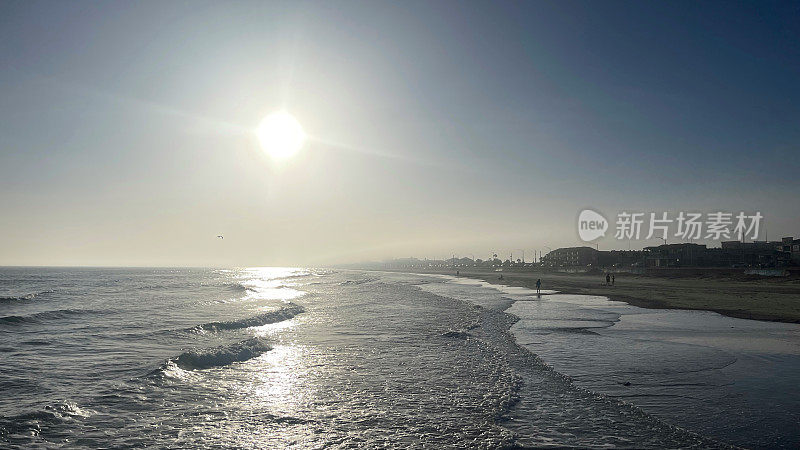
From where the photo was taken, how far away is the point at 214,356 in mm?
17188

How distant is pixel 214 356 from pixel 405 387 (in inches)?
358

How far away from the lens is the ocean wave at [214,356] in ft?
51.2

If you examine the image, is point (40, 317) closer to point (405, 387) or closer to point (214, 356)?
point (214, 356)

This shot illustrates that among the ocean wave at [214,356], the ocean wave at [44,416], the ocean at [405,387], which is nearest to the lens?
the ocean at [405,387]

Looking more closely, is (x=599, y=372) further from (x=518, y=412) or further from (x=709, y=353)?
(x=709, y=353)

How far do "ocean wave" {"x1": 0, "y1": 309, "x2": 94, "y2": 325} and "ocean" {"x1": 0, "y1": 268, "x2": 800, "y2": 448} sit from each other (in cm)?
563

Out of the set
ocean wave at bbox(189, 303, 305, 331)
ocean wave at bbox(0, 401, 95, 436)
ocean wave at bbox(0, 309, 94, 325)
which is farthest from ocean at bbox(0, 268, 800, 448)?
ocean wave at bbox(0, 309, 94, 325)

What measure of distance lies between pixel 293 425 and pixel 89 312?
33.8m

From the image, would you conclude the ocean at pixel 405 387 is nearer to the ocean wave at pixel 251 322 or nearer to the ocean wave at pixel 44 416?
the ocean wave at pixel 44 416

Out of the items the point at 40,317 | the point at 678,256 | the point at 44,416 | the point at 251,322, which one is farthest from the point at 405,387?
the point at 678,256

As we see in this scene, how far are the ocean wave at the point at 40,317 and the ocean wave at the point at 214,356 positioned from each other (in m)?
19.9

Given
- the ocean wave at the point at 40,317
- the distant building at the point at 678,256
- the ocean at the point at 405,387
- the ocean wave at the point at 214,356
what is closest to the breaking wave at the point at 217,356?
the ocean wave at the point at 214,356

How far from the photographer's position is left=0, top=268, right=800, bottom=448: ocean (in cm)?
877

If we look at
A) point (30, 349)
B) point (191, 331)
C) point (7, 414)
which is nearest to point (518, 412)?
point (7, 414)
